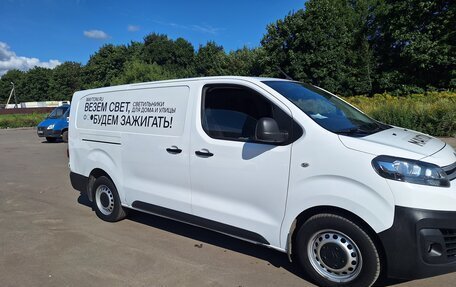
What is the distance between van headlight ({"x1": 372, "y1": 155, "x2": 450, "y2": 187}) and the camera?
296 centimetres

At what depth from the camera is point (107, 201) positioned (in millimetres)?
5562

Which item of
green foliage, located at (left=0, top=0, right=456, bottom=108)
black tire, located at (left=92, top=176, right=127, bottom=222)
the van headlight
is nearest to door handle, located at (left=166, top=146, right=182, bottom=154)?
black tire, located at (left=92, top=176, right=127, bottom=222)

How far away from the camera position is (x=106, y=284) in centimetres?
367

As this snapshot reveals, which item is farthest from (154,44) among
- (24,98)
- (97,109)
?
(97,109)

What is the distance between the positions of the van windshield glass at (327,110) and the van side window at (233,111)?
215 mm

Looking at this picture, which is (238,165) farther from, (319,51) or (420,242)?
(319,51)

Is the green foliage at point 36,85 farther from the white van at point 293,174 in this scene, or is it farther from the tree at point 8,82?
the white van at point 293,174

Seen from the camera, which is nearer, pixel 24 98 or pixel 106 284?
pixel 106 284

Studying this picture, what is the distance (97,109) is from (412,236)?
434 centimetres

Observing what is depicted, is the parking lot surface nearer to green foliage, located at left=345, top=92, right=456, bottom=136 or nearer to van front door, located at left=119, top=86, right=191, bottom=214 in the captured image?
van front door, located at left=119, top=86, right=191, bottom=214

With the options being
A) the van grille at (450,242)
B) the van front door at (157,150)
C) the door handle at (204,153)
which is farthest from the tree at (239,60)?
the van grille at (450,242)

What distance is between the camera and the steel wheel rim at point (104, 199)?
5.50m

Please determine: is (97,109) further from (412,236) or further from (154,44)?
(154,44)

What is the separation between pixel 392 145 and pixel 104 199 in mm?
4070
